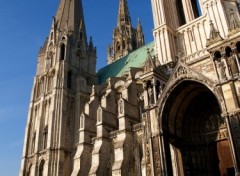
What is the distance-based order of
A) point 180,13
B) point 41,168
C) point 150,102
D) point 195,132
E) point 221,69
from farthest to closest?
point 41,168 → point 180,13 → point 195,132 → point 150,102 → point 221,69

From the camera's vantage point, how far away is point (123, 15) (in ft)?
158

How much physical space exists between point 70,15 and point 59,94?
12.9 m

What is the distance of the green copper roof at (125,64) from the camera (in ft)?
99.0

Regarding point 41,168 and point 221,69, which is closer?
point 221,69

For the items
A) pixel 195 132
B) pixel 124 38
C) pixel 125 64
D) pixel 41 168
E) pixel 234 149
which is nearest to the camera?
pixel 234 149

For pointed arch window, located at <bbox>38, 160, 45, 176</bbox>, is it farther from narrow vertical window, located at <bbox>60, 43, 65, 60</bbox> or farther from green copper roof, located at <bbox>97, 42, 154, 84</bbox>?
green copper roof, located at <bbox>97, 42, 154, 84</bbox>

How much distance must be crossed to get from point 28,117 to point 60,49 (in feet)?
27.6

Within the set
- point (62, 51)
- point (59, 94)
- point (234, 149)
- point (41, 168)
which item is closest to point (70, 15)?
point (62, 51)

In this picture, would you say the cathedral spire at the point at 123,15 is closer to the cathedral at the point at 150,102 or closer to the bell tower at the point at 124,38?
the bell tower at the point at 124,38

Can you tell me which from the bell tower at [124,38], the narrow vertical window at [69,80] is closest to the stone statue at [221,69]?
the narrow vertical window at [69,80]

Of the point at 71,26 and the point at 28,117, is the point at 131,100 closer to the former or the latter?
the point at 28,117

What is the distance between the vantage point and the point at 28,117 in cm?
2881

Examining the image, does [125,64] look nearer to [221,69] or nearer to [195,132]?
[195,132]

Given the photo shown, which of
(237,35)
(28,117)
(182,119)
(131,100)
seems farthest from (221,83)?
(28,117)
